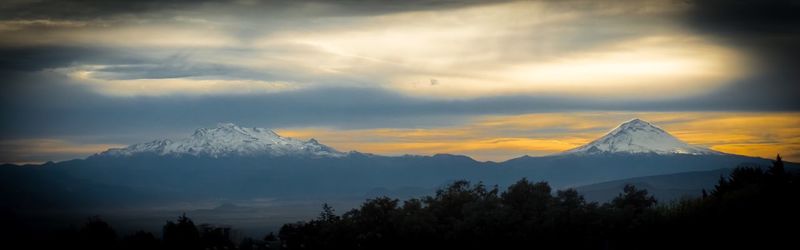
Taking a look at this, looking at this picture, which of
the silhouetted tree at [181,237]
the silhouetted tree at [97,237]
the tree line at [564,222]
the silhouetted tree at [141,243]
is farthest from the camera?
the silhouetted tree at [97,237]

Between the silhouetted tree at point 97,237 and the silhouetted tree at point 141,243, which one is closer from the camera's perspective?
the silhouetted tree at point 141,243

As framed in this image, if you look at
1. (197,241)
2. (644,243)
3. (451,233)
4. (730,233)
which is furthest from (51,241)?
(730,233)

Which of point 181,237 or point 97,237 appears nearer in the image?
point 181,237

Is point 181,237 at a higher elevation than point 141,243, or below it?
higher

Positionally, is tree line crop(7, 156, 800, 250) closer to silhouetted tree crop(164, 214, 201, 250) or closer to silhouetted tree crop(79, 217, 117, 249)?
silhouetted tree crop(164, 214, 201, 250)

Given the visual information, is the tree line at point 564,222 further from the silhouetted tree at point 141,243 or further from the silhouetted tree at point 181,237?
the silhouetted tree at point 181,237

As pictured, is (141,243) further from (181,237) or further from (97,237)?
(97,237)

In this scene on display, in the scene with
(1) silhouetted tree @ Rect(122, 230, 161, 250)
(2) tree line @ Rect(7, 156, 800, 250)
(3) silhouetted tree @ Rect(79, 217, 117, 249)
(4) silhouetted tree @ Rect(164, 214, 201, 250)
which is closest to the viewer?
(2) tree line @ Rect(7, 156, 800, 250)

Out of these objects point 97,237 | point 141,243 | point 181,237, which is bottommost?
point 141,243

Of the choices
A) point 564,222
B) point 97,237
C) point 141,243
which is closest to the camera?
point 564,222

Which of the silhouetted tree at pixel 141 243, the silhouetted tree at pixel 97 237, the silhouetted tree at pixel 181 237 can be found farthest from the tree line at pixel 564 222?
the silhouetted tree at pixel 97 237

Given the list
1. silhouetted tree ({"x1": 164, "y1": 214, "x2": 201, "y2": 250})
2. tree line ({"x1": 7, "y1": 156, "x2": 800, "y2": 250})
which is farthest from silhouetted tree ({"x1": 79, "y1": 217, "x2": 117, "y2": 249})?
silhouetted tree ({"x1": 164, "y1": 214, "x2": 201, "y2": 250})

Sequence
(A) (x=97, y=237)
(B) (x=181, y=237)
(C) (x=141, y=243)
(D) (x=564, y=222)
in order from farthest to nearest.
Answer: (A) (x=97, y=237) → (B) (x=181, y=237) → (C) (x=141, y=243) → (D) (x=564, y=222)

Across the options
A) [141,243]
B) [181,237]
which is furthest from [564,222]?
[141,243]
